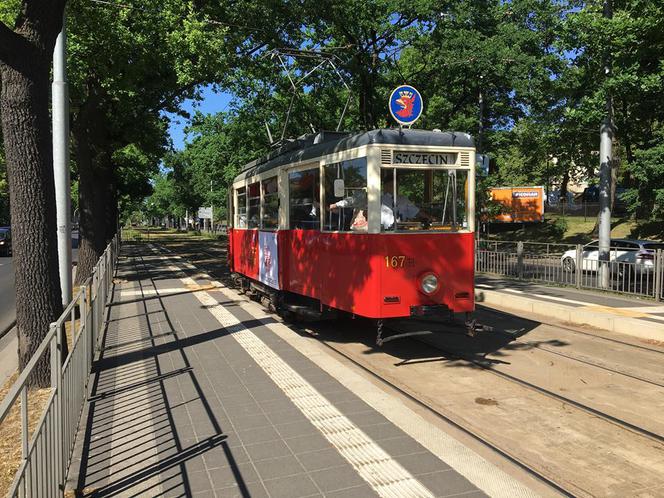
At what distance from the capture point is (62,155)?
8453 mm

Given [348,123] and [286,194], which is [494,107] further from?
[286,194]

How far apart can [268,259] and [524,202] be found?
110ft

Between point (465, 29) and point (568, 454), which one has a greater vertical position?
point (465, 29)

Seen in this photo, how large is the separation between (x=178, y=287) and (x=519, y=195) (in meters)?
30.5

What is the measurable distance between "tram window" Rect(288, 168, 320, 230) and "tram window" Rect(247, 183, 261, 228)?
2081 mm

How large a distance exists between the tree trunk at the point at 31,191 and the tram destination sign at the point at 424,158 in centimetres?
427

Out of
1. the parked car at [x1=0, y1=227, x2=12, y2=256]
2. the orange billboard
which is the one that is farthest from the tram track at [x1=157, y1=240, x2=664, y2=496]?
the orange billboard

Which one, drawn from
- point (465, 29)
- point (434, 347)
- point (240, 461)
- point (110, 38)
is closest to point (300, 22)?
point (110, 38)

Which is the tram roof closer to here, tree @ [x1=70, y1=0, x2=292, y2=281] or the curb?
the curb

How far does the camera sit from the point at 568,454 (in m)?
4.66

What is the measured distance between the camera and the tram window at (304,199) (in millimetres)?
8516

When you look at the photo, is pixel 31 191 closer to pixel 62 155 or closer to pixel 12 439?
pixel 62 155

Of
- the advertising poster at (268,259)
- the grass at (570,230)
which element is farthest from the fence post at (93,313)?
the grass at (570,230)

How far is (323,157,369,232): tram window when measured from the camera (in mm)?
7387
